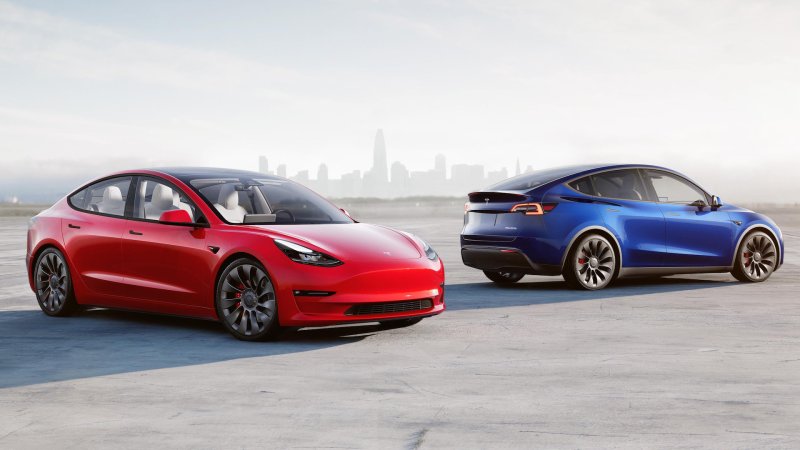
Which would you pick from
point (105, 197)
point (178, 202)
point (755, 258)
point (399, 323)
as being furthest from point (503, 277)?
point (105, 197)

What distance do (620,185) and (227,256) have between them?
Result: 21.6ft

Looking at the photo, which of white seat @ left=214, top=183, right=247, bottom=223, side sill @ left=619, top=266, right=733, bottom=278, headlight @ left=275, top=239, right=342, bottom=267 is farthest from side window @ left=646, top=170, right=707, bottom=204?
headlight @ left=275, top=239, right=342, bottom=267

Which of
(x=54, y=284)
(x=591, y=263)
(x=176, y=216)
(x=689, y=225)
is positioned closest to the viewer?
(x=176, y=216)

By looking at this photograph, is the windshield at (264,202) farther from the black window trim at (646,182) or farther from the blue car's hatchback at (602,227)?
the black window trim at (646,182)

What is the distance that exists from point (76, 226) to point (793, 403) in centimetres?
698

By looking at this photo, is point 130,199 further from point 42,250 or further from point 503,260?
point 503,260

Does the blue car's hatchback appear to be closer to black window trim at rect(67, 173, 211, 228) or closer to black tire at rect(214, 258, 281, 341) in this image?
black window trim at rect(67, 173, 211, 228)

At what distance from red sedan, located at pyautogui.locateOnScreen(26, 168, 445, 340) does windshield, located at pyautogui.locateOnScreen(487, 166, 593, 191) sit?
12.7 ft

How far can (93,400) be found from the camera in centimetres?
633

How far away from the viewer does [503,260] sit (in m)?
13.1

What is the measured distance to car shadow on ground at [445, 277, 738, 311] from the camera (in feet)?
39.3

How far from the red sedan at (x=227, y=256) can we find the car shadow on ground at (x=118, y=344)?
23cm

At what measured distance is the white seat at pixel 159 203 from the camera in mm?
9609

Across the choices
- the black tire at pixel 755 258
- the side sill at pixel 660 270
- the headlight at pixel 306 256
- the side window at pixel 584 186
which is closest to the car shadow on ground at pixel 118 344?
the headlight at pixel 306 256
